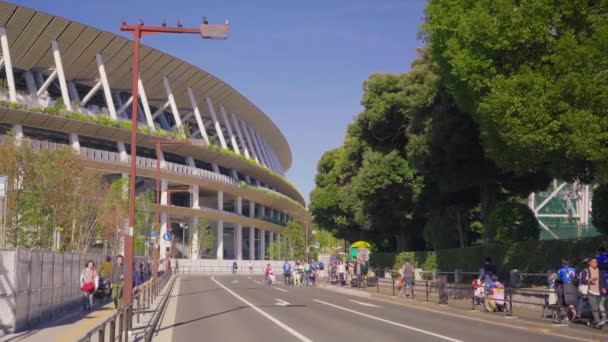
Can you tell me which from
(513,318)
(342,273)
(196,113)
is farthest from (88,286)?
(196,113)

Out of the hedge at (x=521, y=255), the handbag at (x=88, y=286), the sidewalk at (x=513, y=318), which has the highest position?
the hedge at (x=521, y=255)

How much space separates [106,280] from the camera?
25.8 meters

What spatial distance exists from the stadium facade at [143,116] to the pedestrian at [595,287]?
44.5 metres

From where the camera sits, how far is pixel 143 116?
3393 inches

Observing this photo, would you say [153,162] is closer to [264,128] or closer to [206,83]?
[206,83]

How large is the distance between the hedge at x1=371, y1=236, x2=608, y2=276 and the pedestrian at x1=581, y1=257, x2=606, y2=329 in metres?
3.75

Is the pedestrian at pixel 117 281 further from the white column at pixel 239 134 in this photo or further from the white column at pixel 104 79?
the white column at pixel 239 134

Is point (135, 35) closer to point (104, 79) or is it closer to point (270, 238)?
point (104, 79)

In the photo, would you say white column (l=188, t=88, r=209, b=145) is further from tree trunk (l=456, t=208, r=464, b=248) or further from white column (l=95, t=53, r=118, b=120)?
tree trunk (l=456, t=208, r=464, b=248)

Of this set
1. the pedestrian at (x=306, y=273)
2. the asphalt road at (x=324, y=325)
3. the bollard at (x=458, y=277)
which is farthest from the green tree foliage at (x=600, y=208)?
the pedestrian at (x=306, y=273)

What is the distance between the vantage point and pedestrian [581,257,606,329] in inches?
644

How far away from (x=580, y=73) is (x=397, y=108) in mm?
21619

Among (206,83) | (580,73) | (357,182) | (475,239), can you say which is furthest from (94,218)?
(206,83)

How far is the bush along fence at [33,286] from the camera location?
15.6 metres
